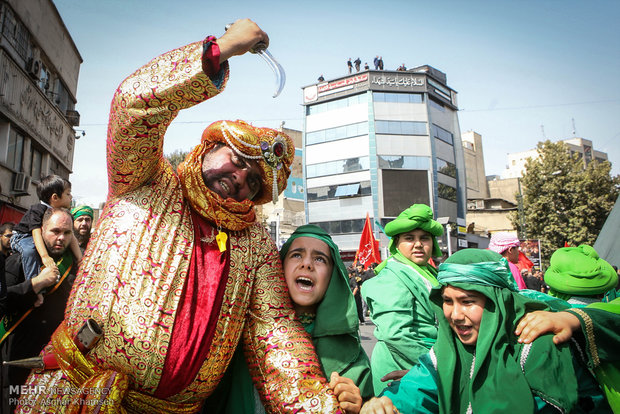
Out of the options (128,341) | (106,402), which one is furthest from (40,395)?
(128,341)

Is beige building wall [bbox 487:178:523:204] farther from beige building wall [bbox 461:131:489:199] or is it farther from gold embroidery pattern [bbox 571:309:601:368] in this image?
gold embroidery pattern [bbox 571:309:601:368]

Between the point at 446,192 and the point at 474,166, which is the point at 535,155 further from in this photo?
the point at 446,192

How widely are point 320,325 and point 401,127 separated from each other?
105 ft

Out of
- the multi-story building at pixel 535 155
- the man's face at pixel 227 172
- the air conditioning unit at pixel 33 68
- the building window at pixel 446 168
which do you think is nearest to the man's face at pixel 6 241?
the man's face at pixel 227 172

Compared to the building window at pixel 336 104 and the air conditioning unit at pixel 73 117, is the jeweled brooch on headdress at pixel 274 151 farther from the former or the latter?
the building window at pixel 336 104

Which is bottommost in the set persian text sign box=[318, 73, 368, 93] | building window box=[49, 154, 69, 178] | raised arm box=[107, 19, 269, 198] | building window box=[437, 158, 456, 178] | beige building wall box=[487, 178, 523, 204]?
raised arm box=[107, 19, 269, 198]

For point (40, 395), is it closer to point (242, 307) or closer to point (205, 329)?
point (205, 329)

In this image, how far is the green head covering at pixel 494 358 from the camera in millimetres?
1795

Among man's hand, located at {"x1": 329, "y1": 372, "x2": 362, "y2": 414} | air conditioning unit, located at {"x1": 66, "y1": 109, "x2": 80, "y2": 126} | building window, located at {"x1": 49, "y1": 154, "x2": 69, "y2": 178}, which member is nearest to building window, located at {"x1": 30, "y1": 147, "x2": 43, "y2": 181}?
building window, located at {"x1": 49, "y1": 154, "x2": 69, "y2": 178}

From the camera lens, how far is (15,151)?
39.7 ft

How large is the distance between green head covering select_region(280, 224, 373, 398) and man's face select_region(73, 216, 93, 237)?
232 cm

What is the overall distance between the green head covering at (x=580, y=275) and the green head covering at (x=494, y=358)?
3.21ft

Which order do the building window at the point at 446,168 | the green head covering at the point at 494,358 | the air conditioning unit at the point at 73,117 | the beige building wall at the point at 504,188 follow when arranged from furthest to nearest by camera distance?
the beige building wall at the point at 504,188
the building window at the point at 446,168
the air conditioning unit at the point at 73,117
the green head covering at the point at 494,358

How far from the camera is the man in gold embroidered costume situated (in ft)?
5.61
